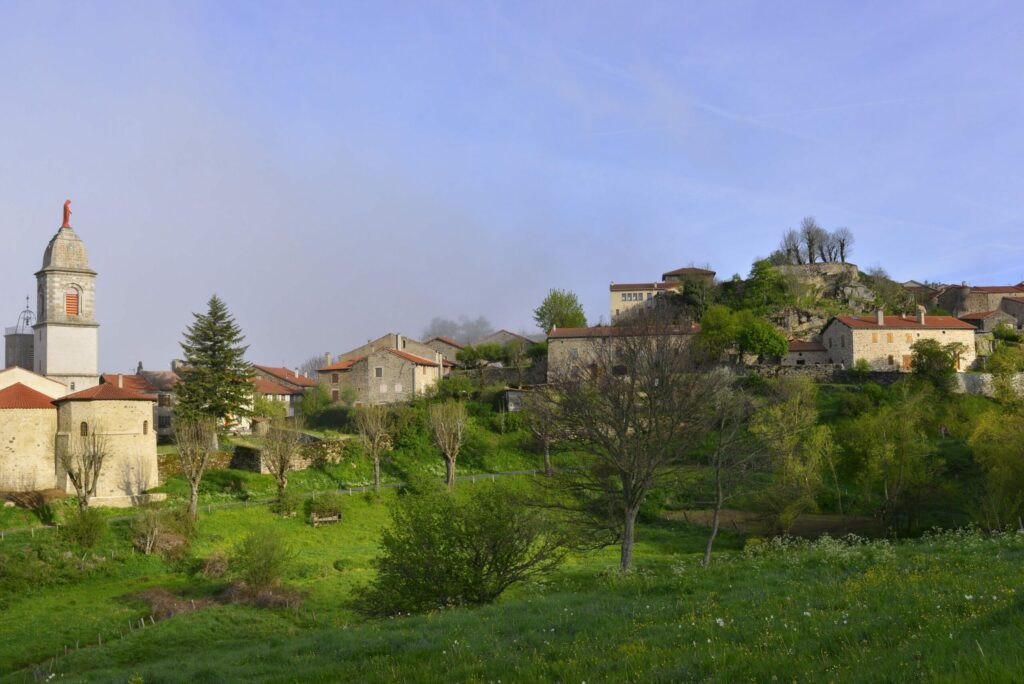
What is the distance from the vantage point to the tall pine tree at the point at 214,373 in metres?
52.4

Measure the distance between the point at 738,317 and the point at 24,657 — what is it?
6384cm

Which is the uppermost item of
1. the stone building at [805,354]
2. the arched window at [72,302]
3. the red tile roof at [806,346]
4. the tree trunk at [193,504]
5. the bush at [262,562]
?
the arched window at [72,302]

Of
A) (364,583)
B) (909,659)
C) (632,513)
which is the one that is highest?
(909,659)

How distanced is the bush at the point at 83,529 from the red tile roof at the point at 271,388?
36208mm

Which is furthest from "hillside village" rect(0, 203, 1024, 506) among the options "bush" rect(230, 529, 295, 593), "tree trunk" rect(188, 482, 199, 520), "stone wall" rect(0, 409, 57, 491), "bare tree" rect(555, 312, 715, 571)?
"bush" rect(230, 529, 295, 593)

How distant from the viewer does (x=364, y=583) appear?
31.2 meters

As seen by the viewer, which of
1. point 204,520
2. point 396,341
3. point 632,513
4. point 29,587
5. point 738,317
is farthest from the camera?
point 396,341

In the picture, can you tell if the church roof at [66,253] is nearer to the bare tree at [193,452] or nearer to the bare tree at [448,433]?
the bare tree at [193,452]

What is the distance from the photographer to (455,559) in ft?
65.4

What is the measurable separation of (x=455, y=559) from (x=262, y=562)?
43.9ft

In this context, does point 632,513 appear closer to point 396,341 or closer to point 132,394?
point 132,394

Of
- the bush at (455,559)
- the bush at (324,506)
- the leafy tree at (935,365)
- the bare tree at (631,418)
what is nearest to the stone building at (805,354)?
the leafy tree at (935,365)

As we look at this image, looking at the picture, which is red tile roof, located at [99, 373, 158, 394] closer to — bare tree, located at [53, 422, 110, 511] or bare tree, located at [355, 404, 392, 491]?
bare tree, located at [53, 422, 110, 511]

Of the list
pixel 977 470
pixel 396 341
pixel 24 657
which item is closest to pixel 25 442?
pixel 24 657
